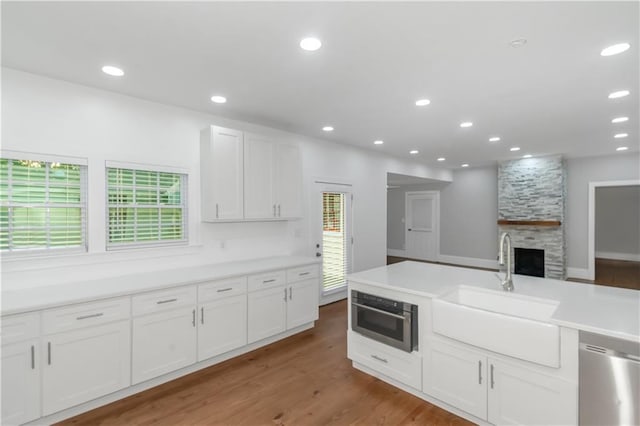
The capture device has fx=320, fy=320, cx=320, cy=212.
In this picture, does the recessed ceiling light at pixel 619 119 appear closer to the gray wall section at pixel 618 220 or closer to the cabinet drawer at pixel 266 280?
the cabinet drawer at pixel 266 280

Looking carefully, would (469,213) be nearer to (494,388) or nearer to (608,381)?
(494,388)

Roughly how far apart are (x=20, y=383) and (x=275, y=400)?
5.87 ft

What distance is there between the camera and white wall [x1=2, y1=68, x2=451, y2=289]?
2.63 meters

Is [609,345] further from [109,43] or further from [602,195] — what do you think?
[602,195]

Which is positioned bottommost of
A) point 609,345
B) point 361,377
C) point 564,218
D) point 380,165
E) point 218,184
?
point 361,377

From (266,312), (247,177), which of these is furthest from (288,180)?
(266,312)

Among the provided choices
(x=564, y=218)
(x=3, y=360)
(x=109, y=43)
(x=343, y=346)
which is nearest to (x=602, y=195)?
(x=564, y=218)

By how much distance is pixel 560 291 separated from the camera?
101 inches

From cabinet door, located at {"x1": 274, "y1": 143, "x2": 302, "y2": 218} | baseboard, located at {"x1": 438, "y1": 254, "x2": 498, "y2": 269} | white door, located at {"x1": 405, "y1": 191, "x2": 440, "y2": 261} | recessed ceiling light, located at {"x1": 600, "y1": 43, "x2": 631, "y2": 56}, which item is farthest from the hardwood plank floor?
white door, located at {"x1": 405, "y1": 191, "x2": 440, "y2": 261}

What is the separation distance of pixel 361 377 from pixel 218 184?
8.09ft

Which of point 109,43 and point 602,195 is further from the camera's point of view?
point 602,195

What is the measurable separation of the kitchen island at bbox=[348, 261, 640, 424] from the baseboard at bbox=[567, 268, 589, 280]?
5632 millimetres

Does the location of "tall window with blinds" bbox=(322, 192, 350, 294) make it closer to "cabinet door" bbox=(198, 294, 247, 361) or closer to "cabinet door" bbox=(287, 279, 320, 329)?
"cabinet door" bbox=(287, 279, 320, 329)

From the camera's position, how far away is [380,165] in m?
6.28
